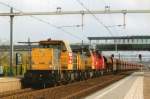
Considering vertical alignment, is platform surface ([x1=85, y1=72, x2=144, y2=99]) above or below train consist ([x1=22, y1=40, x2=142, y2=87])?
below

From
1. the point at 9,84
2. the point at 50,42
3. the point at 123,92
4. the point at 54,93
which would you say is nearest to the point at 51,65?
the point at 50,42

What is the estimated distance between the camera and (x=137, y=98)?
24.9 meters

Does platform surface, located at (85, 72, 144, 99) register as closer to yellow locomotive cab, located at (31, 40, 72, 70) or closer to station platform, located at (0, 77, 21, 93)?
yellow locomotive cab, located at (31, 40, 72, 70)

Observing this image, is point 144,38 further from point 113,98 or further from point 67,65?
point 113,98

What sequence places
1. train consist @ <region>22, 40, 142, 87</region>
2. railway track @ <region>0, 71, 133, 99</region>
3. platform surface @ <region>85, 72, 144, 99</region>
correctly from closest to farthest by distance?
1. railway track @ <region>0, 71, 133, 99</region>
2. platform surface @ <region>85, 72, 144, 99</region>
3. train consist @ <region>22, 40, 142, 87</region>

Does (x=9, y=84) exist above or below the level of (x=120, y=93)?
above

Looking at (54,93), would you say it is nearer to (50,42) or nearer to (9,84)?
(9,84)

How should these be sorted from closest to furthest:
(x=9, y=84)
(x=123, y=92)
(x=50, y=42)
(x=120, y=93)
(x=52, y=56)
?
1. (x=120, y=93)
2. (x=123, y=92)
3. (x=9, y=84)
4. (x=52, y=56)
5. (x=50, y=42)

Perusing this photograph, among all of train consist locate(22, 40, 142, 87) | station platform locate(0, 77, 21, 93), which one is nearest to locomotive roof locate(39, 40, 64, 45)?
train consist locate(22, 40, 142, 87)

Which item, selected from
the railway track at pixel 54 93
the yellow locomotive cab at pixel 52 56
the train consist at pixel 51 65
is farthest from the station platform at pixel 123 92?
the yellow locomotive cab at pixel 52 56

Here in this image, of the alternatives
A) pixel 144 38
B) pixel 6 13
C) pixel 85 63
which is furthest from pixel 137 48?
pixel 6 13

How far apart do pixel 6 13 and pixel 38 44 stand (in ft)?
22.3

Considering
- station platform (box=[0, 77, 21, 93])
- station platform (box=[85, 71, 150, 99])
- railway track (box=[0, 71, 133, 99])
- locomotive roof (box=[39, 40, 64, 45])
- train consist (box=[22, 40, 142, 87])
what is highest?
locomotive roof (box=[39, 40, 64, 45])

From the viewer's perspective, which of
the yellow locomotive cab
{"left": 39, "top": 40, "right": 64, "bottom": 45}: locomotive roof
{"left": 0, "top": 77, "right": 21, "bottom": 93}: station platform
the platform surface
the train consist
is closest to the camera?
the platform surface
